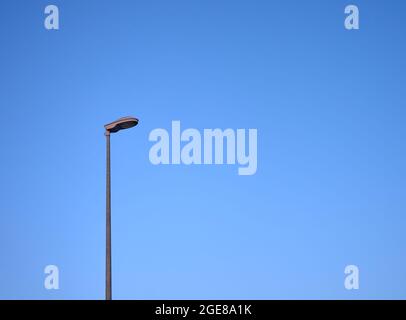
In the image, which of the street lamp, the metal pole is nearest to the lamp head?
the street lamp

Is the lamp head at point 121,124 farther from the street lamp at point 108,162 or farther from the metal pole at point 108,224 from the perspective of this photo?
the metal pole at point 108,224

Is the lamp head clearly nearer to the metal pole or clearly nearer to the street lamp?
the street lamp

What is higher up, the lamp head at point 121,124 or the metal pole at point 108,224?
the lamp head at point 121,124

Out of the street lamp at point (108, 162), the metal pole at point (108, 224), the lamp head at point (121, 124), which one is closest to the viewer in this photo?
the metal pole at point (108, 224)

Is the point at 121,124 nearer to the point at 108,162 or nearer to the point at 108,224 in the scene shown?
the point at 108,162

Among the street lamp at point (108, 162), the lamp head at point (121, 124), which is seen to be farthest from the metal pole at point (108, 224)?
the lamp head at point (121, 124)

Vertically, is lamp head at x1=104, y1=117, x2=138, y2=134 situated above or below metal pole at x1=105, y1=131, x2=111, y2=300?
above

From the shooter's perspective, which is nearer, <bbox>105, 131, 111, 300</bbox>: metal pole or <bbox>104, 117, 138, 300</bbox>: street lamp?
<bbox>105, 131, 111, 300</bbox>: metal pole

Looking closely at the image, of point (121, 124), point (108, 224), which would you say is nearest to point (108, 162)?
point (121, 124)
